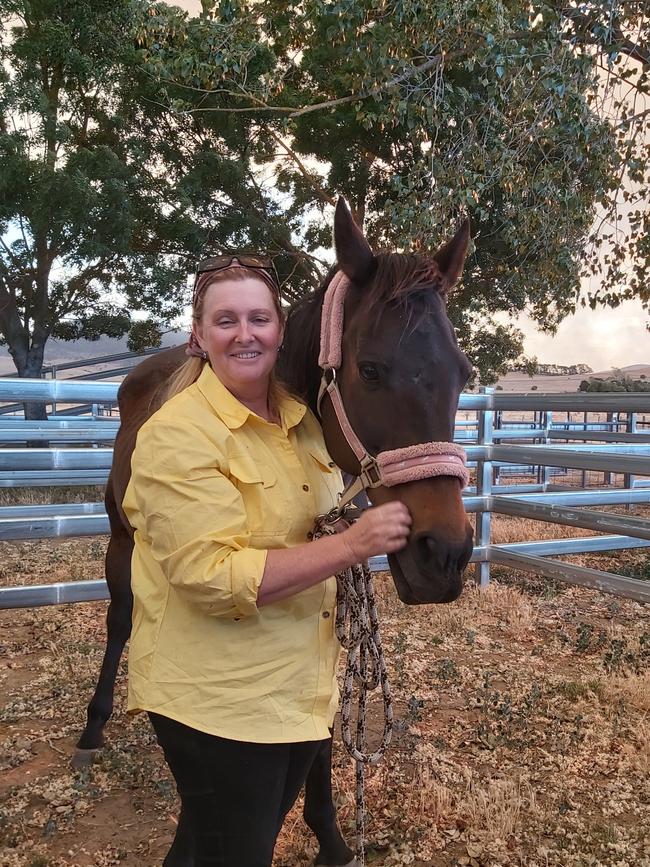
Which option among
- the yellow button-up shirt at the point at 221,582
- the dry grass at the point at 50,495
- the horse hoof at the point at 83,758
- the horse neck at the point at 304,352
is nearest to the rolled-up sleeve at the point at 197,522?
the yellow button-up shirt at the point at 221,582

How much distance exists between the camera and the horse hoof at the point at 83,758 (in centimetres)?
279

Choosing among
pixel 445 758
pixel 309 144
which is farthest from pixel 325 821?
pixel 309 144

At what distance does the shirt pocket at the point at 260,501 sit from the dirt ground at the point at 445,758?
1577 millimetres

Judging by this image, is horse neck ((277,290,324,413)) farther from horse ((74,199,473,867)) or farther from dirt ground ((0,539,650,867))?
dirt ground ((0,539,650,867))

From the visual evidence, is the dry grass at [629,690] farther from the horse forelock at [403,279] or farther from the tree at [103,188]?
the tree at [103,188]

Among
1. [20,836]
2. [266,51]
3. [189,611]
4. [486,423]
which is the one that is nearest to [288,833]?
[20,836]

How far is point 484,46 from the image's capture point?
5.85 meters

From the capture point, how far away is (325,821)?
2.10 meters

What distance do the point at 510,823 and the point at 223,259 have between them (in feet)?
7.37

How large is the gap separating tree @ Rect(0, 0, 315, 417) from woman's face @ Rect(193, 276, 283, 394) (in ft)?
29.3

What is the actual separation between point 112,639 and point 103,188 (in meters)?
9.06

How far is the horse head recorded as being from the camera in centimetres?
133

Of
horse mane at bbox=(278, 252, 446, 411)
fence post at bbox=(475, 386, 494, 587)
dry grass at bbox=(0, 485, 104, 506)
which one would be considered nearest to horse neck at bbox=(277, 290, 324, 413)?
horse mane at bbox=(278, 252, 446, 411)

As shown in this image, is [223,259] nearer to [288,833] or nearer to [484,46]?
[288,833]
